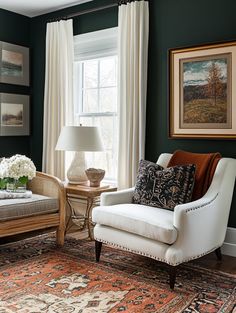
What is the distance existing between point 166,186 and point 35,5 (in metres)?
2.88

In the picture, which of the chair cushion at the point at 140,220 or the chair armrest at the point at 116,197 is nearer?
the chair cushion at the point at 140,220

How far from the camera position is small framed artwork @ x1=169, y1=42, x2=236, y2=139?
11.3ft

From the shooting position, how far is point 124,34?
159 inches

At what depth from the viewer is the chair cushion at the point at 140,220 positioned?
2691 mm

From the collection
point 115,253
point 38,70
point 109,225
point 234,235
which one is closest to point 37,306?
point 109,225

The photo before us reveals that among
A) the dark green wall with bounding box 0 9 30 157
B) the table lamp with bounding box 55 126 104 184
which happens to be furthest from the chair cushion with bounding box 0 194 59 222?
the dark green wall with bounding box 0 9 30 157

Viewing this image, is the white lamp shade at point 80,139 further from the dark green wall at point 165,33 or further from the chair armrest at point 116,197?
the chair armrest at point 116,197

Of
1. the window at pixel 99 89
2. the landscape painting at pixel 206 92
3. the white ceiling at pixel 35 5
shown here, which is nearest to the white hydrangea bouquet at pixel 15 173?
the window at pixel 99 89

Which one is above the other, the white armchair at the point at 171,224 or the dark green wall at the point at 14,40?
the dark green wall at the point at 14,40

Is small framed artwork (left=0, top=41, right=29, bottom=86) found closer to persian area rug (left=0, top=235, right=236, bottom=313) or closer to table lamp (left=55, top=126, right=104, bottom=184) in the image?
table lamp (left=55, top=126, right=104, bottom=184)

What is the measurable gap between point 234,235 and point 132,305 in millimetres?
1470

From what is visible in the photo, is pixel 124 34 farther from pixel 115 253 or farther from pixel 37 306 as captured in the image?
pixel 37 306

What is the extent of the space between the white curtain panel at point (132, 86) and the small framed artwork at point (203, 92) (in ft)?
1.00

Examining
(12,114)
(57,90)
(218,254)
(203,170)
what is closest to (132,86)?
(57,90)
